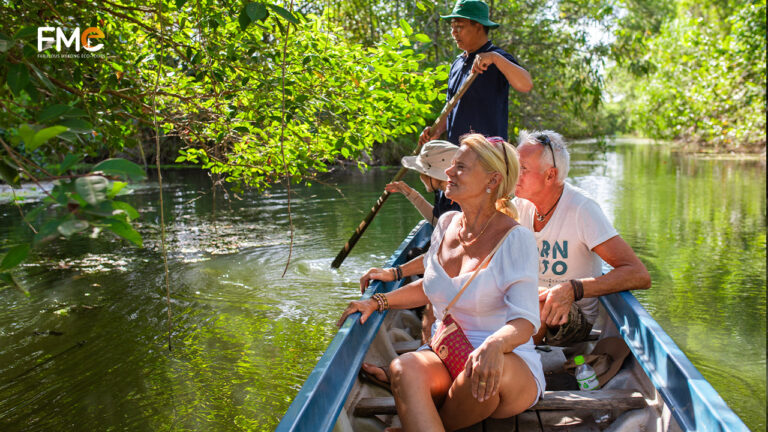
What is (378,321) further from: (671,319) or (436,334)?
(671,319)

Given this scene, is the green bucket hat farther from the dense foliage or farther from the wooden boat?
the dense foliage

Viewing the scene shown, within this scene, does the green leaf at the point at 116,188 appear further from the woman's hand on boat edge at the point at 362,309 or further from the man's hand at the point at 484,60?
the man's hand at the point at 484,60

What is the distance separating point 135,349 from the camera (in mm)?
4867

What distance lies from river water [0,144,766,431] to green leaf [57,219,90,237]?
278cm

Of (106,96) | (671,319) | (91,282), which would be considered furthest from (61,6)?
(671,319)

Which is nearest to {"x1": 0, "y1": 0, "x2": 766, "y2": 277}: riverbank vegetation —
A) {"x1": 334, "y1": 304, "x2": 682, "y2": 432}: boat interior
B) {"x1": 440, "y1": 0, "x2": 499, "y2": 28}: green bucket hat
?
{"x1": 440, "y1": 0, "x2": 499, "y2": 28}: green bucket hat

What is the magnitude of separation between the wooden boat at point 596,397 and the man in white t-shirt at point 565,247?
12 cm

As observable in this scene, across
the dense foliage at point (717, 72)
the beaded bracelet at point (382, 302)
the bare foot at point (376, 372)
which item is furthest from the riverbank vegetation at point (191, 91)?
the bare foot at point (376, 372)

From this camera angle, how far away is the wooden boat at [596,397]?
1814 millimetres

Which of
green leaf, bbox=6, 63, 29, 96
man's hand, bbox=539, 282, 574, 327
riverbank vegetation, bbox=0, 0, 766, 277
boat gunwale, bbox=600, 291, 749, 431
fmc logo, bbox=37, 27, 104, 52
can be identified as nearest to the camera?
riverbank vegetation, bbox=0, 0, 766, 277

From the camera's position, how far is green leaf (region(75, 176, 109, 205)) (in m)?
1.25

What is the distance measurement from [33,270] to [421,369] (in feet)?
21.6

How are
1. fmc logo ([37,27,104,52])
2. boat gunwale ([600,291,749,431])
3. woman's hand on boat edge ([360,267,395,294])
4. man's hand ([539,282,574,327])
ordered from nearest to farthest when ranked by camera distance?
1. boat gunwale ([600,291,749,431])
2. man's hand ([539,282,574,327])
3. woman's hand on boat edge ([360,267,395,294])
4. fmc logo ([37,27,104,52])

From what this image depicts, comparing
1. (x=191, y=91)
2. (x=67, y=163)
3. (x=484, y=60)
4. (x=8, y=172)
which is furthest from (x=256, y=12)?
(x=191, y=91)
